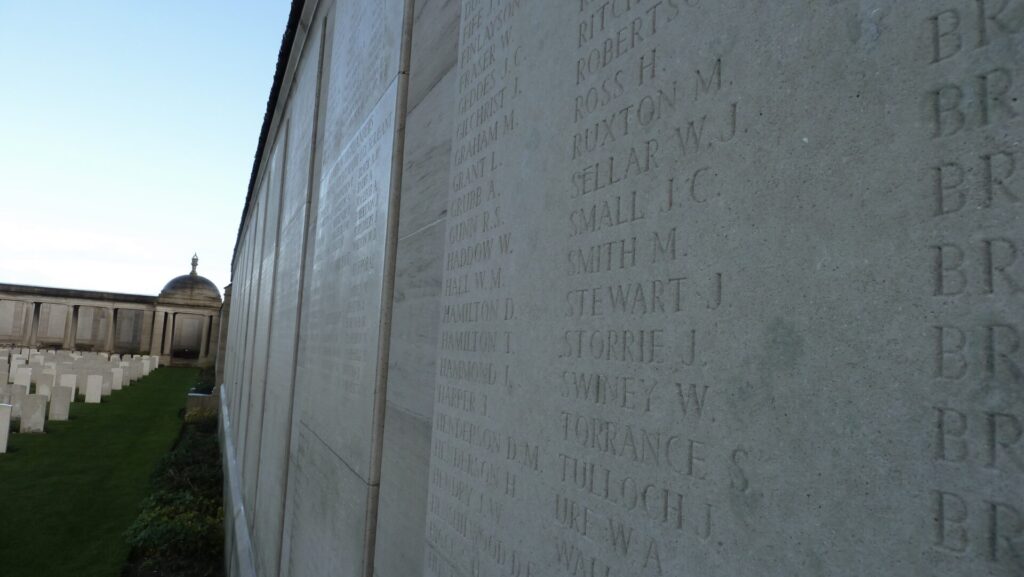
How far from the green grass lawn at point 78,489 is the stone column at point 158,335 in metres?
33.2

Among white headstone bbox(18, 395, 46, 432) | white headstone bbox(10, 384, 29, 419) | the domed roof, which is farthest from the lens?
the domed roof

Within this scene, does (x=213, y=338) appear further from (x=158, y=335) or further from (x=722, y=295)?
(x=722, y=295)

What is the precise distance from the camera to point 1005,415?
0.93 meters

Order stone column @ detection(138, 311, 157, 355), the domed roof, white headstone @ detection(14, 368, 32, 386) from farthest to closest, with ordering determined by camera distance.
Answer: the domed roof < stone column @ detection(138, 311, 157, 355) < white headstone @ detection(14, 368, 32, 386)

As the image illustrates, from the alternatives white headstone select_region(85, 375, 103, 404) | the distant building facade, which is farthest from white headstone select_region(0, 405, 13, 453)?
the distant building facade

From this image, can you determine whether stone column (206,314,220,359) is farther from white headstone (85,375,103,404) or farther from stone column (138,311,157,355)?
white headstone (85,375,103,404)

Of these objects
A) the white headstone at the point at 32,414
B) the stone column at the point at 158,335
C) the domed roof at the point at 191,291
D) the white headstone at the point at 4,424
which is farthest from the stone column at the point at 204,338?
the white headstone at the point at 4,424

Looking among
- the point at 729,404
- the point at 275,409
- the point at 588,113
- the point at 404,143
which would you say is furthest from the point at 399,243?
the point at 275,409

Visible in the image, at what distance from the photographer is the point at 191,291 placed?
59.3 meters

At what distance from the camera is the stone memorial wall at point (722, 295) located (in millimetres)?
985

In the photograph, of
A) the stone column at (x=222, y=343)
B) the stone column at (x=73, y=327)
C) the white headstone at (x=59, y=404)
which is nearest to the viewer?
the white headstone at (x=59, y=404)

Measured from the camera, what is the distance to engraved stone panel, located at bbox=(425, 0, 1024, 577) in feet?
3.20

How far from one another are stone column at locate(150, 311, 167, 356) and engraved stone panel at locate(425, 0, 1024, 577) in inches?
2426

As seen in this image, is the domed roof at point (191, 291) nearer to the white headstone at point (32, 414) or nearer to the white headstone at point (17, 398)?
the white headstone at point (17, 398)
